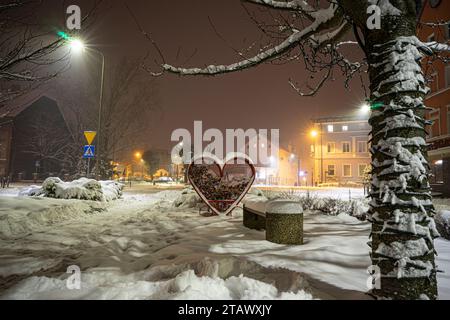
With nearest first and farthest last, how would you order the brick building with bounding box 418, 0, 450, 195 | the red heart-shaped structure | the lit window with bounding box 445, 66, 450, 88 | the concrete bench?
the concrete bench < the red heart-shaped structure < the brick building with bounding box 418, 0, 450, 195 < the lit window with bounding box 445, 66, 450, 88

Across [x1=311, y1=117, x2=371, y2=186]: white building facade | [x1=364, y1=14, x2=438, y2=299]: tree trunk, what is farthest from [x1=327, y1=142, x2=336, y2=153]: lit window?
[x1=364, y1=14, x2=438, y2=299]: tree trunk

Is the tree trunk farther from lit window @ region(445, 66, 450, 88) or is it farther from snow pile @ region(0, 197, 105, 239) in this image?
lit window @ region(445, 66, 450, 88)

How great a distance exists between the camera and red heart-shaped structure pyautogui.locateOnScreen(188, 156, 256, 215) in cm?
911

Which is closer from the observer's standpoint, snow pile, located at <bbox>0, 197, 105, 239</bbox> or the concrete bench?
the concrete bench

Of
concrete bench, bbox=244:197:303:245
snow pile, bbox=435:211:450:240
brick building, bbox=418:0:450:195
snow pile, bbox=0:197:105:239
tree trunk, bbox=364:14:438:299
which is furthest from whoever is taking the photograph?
brick building, bbox=418:0:450:195

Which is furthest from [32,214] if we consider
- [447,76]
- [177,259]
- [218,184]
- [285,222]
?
[447,76]

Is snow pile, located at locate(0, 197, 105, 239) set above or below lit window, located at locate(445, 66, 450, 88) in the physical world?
below

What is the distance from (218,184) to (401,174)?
7240 mm

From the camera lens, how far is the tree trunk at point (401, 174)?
7.47ft

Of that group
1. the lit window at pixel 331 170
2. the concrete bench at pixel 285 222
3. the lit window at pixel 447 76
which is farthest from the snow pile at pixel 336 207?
the lit window at pixel 331 170

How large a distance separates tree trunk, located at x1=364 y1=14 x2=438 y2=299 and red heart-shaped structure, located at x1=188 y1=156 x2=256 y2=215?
6580mm

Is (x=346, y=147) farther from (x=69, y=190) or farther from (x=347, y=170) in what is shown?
(x=69, y=190)

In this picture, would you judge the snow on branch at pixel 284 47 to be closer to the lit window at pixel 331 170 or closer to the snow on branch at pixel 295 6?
the snow on branch at pixel 295 6

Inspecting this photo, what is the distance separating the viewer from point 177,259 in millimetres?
3982
